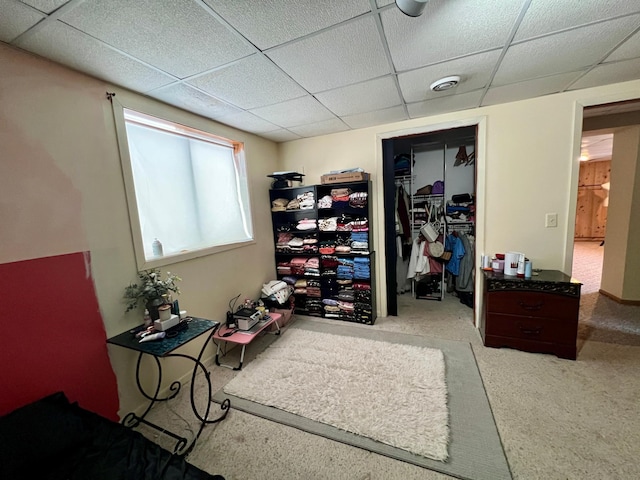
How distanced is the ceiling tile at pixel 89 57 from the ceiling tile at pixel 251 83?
11.5 inches

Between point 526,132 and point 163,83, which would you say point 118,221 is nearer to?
point 163,83

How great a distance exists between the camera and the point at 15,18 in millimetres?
1138

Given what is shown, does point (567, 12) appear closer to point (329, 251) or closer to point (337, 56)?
point (337, 56)

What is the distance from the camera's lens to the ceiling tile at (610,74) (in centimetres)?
186

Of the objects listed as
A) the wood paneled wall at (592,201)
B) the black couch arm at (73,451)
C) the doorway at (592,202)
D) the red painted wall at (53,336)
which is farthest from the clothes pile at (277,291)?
the wood paneled wall at (592,201)

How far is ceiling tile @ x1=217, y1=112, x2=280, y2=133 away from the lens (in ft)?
8.14

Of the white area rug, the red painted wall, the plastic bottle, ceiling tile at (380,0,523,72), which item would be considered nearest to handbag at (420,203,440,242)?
the white area rug

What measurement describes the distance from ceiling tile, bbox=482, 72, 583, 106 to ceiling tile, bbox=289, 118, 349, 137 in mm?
1463

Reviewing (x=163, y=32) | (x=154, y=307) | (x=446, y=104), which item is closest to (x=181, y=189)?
(x=154, y=307)

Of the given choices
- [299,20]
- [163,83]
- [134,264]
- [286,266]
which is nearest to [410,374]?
[286,266]

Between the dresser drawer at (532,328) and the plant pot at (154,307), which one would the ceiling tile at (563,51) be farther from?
the plant pot at (154,307)

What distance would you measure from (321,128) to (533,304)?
9.31 ft

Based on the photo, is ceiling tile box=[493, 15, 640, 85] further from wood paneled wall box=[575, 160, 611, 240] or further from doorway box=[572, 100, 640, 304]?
wood paneled wall box=[575, 160, 611, 240]

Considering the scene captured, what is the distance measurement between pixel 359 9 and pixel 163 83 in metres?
1.44
